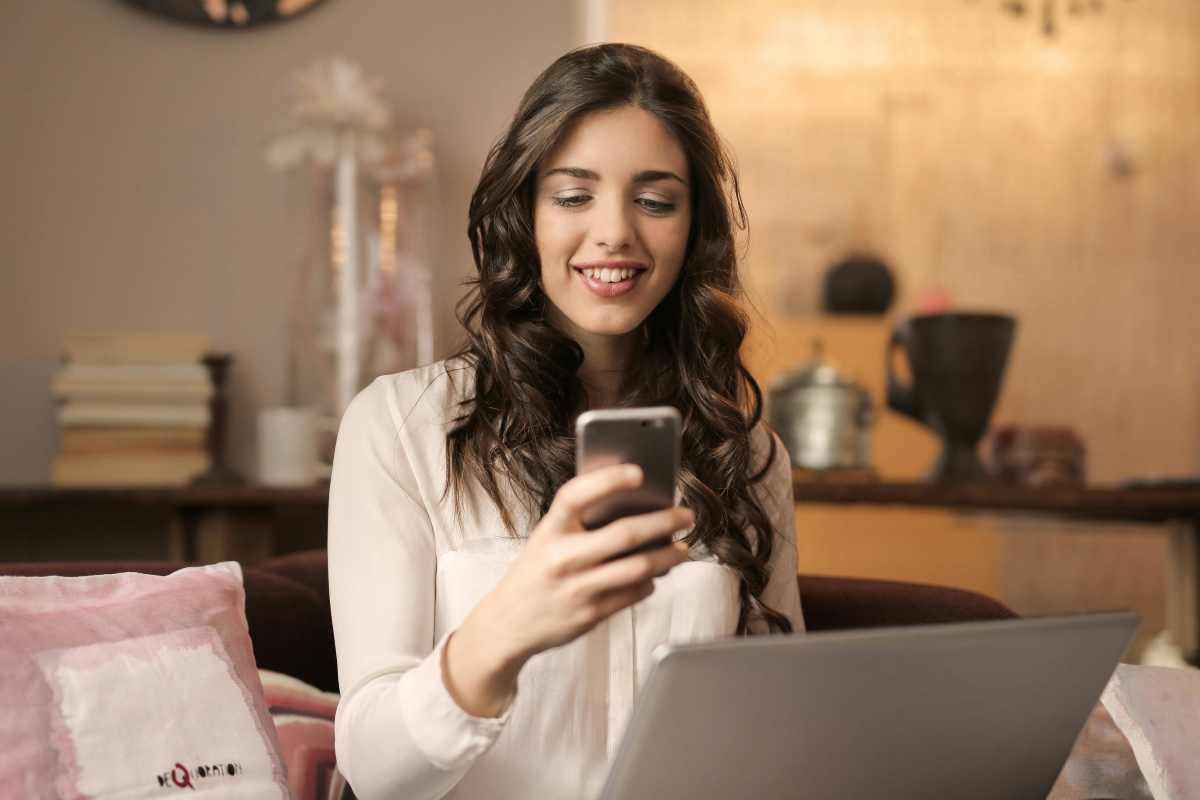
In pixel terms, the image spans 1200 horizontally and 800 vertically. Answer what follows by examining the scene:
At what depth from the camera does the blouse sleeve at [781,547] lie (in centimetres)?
150

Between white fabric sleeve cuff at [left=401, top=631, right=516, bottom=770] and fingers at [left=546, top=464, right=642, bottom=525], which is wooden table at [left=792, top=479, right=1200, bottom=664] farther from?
fingers at [left=546, top=464, right=642, bottom=525]

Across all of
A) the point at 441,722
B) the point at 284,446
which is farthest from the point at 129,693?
the point at 284,446

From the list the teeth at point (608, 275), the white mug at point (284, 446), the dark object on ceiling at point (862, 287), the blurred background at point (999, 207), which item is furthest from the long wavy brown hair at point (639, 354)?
the dark object on ceiling at point (862, 287)

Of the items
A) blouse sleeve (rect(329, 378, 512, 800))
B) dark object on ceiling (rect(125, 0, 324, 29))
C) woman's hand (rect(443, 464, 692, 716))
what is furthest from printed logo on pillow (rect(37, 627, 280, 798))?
dark object on ceiling (rect(125, 0, 324, 29))

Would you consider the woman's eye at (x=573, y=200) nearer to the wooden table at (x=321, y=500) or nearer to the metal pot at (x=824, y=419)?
the wooden table at (x=321, y=500)

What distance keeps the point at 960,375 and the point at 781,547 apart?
1038 mm

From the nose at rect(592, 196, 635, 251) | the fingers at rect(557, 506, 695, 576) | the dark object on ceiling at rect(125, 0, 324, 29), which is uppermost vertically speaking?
the dark object on ceiling at rect(125, 0, 324, 29)

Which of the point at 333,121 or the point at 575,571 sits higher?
the point at 333,121

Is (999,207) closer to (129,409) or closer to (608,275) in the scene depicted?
(129,409)

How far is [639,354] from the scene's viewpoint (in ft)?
5.00

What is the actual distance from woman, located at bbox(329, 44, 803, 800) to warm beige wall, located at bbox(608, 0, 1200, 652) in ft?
11.2

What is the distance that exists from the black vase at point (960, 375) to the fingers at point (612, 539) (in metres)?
1.69

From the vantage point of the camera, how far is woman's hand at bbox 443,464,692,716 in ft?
2.60

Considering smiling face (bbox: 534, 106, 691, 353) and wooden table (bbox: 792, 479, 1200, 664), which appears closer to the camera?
smiling face (bbox: 534, 106, 691, 353)
